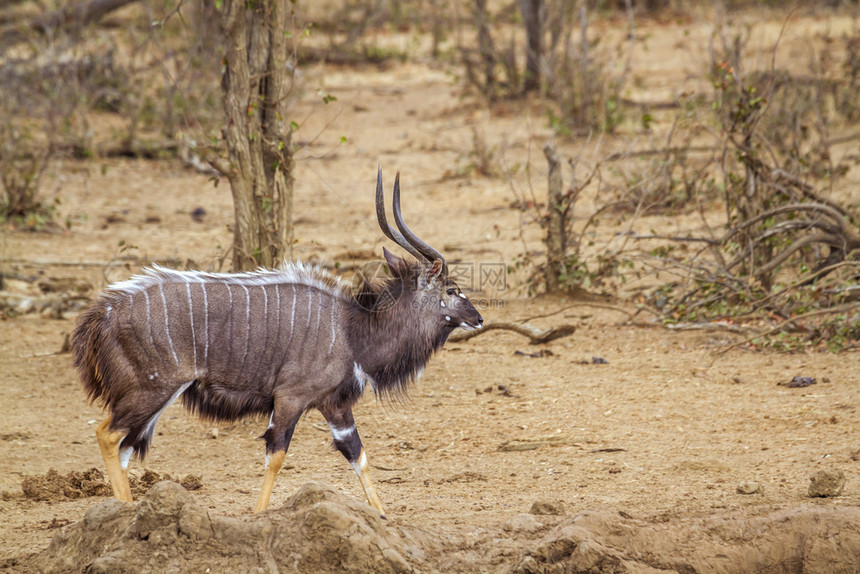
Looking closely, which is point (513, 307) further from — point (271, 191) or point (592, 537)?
point (592, 537)

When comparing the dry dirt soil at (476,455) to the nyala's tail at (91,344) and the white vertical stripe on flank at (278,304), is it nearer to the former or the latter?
the nyala's tail at (91,344)

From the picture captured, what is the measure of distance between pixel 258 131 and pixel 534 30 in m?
7.62

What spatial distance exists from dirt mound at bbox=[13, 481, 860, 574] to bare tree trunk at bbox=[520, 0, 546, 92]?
9.17 m

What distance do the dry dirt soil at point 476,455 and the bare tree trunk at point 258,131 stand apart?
249 mm

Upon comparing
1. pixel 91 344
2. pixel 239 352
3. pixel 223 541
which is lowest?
pixel 223 541

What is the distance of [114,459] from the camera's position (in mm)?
4137

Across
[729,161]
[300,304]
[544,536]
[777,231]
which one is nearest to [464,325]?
[300,304]

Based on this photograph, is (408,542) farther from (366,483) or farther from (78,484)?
(78,484)

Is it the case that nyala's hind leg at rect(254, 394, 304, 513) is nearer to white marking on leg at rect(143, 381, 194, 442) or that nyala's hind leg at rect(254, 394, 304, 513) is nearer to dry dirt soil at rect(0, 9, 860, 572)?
dry dirt soil at rect(0, 9, 860, 572)

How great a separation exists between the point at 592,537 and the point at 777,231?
151 inches

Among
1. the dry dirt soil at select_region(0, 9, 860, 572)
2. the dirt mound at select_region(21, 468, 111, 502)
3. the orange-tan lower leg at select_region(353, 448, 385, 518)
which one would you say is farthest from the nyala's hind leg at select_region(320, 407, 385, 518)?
the dirt mound at select_region(21, 468, 111, 502)

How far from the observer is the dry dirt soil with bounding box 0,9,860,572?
3500 millimetres

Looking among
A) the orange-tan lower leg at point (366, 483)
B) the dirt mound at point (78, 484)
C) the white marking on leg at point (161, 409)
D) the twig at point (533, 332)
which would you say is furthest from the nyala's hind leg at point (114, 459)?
the twig at point (533, 332)

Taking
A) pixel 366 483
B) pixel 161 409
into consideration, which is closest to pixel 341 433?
pixel 366 483
